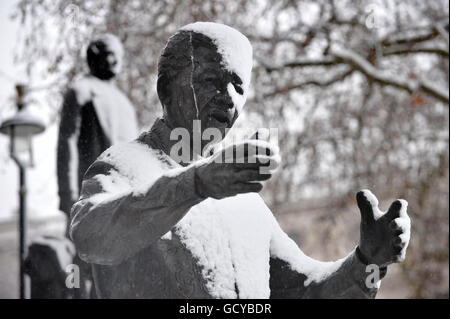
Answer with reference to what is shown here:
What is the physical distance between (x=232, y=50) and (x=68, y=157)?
2.46m

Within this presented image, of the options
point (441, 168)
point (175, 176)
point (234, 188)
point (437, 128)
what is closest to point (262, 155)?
point (234, 188)

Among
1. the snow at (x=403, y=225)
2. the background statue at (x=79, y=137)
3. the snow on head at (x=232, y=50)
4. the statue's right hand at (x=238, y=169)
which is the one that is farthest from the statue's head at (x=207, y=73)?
the background statue at (x=79, y=137)

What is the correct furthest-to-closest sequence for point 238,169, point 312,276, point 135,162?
point 312,276 < point 135,162 < point 238,169

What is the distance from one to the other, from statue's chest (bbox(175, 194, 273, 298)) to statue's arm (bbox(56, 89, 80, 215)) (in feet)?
7.46

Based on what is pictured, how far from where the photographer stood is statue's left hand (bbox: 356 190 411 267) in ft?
7.23

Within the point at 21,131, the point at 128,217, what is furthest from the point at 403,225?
the point at 21,131

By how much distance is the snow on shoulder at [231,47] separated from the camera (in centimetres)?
229

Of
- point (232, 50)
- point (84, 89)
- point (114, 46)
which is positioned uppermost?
point (114, 46)

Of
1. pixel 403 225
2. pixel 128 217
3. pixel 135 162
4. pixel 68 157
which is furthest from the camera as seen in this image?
pixel 68 157

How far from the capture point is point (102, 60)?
16.5 feet

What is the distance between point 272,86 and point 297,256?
31.2 feet

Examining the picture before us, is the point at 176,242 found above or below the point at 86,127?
below

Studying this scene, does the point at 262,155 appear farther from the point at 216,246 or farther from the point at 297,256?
the point at 297,256

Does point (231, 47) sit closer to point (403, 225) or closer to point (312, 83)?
point (403, 225)
